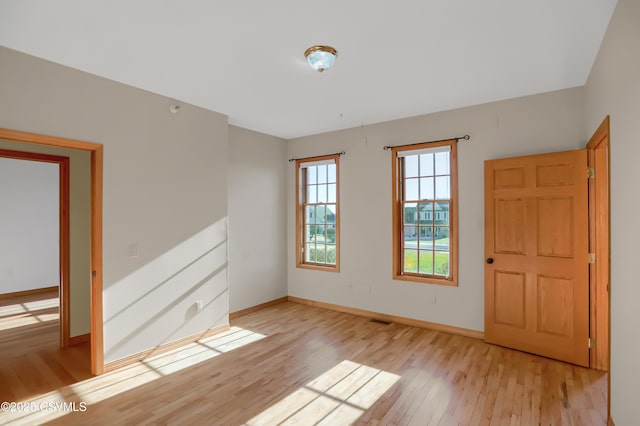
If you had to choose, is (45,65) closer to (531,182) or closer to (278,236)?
(278,236)

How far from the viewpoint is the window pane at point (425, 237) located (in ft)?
14.7

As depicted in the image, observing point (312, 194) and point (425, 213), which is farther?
point (312, 194)

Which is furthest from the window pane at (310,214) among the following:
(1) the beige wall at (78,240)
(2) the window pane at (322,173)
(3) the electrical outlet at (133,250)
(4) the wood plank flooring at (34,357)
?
(4) the wood plank flooring at (34,357)

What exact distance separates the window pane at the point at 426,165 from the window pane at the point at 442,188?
0.53 ft

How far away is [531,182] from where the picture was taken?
140 inches

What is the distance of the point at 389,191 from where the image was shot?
15.5ft

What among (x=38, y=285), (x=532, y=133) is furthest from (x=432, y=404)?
(x=38, y=285)

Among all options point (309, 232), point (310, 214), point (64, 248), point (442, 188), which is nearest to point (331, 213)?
point (310, 214)

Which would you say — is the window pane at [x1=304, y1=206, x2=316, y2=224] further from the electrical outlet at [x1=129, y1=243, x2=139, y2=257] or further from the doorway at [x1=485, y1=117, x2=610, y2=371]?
the electrical outlet at [x1=129, y1=243, x2=139, y2=257]

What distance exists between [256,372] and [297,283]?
258 cm

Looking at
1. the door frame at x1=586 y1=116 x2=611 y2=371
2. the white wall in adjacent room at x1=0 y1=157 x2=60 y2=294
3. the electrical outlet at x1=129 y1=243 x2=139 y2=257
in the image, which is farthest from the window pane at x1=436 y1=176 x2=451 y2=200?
the white wall in adjacent room at x1=0 y1=157 x2=60 y2=294

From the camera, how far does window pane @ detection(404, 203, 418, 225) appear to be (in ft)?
15.1

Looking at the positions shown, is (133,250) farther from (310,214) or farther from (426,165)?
(426,165)

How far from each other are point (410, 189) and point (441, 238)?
0.80m
